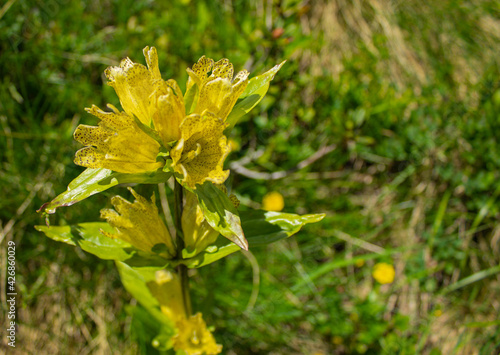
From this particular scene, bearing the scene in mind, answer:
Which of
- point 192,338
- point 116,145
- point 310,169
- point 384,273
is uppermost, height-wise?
point 116,145

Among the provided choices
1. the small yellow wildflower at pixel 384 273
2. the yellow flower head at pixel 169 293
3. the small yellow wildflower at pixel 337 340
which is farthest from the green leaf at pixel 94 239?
the small yellow wildflower at pixel 384 273

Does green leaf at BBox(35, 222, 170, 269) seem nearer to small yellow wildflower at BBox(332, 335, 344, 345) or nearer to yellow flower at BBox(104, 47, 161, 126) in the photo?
yellow flower at BBox(104, 47, 161, 126)

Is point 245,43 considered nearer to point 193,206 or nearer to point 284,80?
point 284,80

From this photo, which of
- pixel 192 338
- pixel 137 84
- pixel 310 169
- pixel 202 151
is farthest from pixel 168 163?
pixel 310 169

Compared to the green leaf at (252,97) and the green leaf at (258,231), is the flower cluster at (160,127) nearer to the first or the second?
the green leaf at (252,97)

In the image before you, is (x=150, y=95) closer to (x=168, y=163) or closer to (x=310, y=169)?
(x=168, y=163)

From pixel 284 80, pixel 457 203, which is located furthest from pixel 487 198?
pixel 284 80
